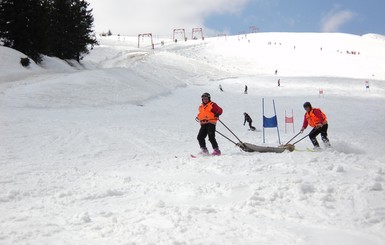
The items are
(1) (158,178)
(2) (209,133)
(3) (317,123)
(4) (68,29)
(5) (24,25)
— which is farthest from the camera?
(4) (68,29)

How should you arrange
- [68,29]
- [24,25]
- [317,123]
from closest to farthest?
[317,123] < [24,25] < [68,29]

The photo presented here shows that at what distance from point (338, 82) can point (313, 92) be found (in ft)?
25.2

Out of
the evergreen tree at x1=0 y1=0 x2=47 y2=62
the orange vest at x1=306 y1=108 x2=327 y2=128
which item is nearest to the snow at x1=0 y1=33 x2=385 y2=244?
the orange vest at x1=306 y1=108 x2=327 y2=128

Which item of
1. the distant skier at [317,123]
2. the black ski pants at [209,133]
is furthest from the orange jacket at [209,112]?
the distant skier at [317,123]

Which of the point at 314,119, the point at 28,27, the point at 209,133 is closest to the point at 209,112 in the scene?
the point at 209,133

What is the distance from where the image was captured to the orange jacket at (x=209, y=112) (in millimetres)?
9875

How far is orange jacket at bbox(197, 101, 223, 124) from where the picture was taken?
9875mm

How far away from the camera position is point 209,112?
32.6 ft

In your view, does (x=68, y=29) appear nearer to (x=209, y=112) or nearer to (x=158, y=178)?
(x=209, y=112)

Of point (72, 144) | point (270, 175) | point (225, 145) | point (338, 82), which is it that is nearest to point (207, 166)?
point (270, 175)

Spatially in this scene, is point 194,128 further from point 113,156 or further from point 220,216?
point 220,216

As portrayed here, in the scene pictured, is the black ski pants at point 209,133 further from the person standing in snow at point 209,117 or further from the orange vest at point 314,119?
the orange vest at point 314,119

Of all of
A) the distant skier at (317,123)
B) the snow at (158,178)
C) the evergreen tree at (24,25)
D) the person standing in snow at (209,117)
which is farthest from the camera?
the evergreen tree at (24,25)

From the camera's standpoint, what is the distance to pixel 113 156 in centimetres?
1031
